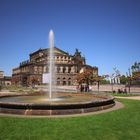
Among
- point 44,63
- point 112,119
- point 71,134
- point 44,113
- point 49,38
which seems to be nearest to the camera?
point 71,134

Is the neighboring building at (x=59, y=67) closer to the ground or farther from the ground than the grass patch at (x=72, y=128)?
farther from the ground

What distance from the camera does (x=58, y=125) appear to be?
10.6 metres

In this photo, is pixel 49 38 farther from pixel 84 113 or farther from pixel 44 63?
pixel 44 63

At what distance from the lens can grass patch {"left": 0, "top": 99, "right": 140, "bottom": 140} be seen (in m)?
9.05

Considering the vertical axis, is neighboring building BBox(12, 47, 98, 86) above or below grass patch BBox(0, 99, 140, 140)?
above

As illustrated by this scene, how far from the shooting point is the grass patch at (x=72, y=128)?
905 centimetres

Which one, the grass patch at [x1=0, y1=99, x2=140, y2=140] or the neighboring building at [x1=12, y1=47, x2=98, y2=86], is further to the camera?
the neighboring building at [x1=12, y1=47, x2=98, y2=86]

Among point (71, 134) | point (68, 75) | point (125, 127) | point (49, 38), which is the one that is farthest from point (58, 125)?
point (68, 75)

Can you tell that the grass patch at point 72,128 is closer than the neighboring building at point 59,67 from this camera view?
Yes

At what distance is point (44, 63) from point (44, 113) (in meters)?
120

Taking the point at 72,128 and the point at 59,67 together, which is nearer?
the point at 72,128

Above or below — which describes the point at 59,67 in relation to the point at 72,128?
above

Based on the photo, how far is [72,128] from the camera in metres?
10.1

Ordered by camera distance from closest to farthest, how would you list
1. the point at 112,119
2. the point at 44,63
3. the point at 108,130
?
1. the point at 108,130
2. the point at 112,119
3. the point at 44,63
